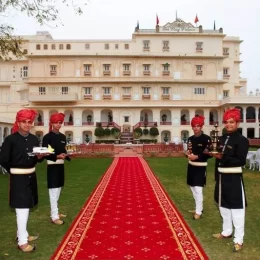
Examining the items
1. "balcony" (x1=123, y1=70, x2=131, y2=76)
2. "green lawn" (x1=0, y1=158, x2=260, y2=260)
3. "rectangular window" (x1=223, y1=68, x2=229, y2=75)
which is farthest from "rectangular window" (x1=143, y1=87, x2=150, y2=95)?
"green lawn" (x1=0, y1=158, x2=260, y2=260)

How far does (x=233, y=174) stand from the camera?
18.2 feet

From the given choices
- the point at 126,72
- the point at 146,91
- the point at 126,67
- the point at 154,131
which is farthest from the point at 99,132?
the point at 126,67

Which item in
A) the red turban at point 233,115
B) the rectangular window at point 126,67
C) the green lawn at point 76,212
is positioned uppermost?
the rectangular window at point 126,67

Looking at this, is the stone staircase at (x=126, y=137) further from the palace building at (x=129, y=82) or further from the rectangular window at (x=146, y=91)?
the rectangular window at (x=146, y=91)

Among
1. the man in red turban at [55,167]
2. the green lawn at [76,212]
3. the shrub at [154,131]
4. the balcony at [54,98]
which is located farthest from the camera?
the balcony at [54,98]

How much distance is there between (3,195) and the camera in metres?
10.1

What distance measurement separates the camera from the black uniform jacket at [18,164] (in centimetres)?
539

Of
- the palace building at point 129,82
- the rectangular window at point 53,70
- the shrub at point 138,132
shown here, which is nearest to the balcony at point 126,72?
the palace building at point 129,82

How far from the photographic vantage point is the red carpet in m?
5.09

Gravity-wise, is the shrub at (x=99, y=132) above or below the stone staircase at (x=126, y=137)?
above

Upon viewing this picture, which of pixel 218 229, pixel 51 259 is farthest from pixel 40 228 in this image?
pixel 218 229

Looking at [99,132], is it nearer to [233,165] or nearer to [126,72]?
[126,72]

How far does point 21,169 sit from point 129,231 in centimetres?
210

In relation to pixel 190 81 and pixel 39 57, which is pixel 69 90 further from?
pixel 190 81
